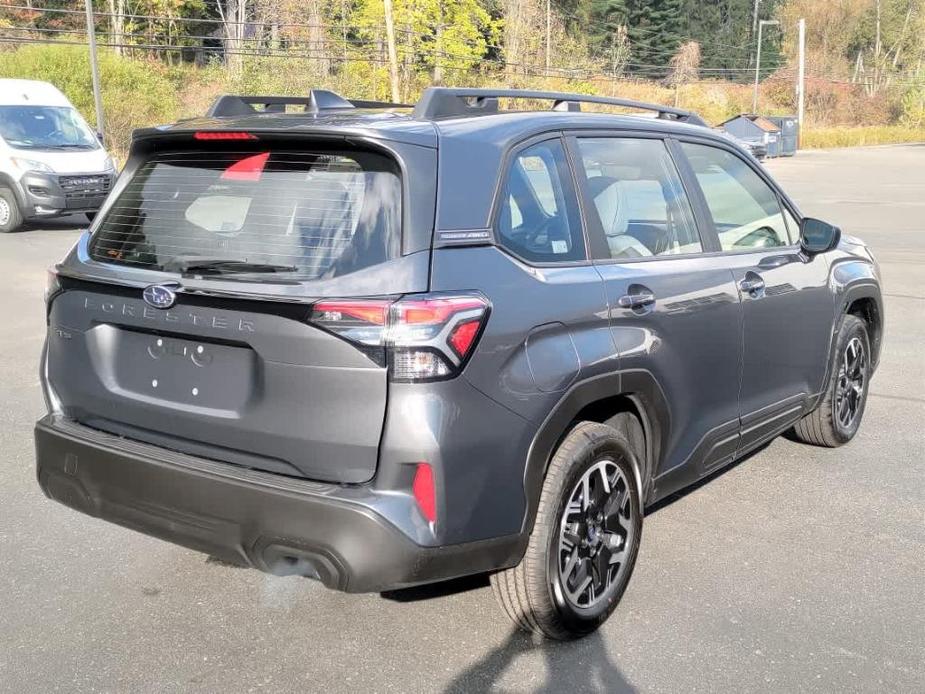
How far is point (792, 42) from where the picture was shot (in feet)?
303

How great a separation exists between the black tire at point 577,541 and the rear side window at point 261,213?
0.96 m

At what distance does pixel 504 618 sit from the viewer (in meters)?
3.60

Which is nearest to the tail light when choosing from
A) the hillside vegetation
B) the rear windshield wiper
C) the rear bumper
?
the rear windshield wiper

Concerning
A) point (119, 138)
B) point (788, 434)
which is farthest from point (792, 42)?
point (788, 434)

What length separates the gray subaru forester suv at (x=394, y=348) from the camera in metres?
2.85

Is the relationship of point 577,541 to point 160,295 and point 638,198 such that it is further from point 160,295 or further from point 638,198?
point 160,295

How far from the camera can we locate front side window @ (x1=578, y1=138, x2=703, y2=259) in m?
3.70

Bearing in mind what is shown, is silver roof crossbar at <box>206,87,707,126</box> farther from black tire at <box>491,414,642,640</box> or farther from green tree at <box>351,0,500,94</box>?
green tree at <box>351,0,500,94</box>

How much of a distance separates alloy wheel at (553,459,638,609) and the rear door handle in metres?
1.14

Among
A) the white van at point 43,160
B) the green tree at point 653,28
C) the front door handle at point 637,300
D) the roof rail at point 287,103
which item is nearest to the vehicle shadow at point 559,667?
the front door handle at point 637,300

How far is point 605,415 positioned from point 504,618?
2.67ft

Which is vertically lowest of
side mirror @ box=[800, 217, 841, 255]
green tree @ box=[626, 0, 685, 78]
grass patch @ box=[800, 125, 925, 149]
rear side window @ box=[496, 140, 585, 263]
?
grass patch @ box=[800, 125, 925, 149]

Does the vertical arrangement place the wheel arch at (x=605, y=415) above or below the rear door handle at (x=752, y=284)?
below

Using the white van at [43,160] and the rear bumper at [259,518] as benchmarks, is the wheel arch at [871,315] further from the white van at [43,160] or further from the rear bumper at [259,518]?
the white van at [43,160]
